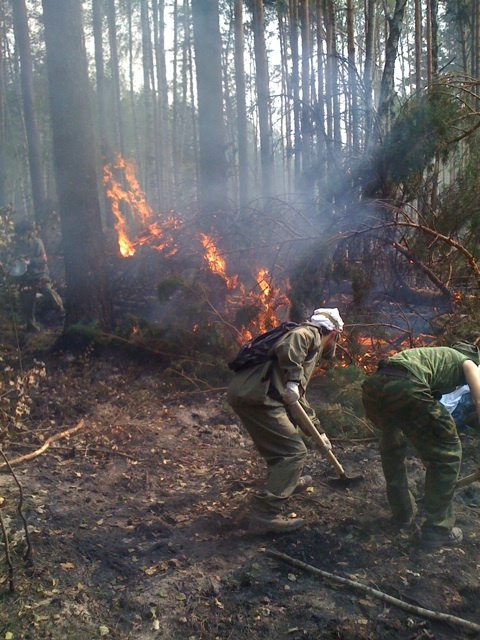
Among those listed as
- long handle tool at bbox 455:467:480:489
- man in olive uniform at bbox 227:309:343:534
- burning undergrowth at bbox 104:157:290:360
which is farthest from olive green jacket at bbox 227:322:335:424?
burning undergrowth at bbox 104:157:290:360

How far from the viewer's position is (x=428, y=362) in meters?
3.75

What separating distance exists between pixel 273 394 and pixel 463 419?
2652 mm

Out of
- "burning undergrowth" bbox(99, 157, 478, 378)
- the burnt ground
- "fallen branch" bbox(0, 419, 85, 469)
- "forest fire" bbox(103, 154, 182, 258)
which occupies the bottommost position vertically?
the burnt ground

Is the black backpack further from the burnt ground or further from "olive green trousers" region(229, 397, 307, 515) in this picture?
the burnt ground

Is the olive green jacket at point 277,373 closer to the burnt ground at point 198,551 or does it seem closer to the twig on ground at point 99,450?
the burnt ground at point 198,551

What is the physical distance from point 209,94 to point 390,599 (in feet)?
33.3

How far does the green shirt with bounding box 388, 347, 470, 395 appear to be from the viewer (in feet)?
12.2

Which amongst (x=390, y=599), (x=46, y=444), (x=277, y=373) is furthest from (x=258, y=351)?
(x=46, y=444)

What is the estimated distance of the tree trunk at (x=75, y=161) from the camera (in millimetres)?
8445

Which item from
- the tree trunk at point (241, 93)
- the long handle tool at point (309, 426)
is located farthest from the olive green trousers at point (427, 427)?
the tree trunk at point (241, 93)

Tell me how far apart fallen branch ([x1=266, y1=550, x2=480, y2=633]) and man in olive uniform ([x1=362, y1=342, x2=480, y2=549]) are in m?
0.71

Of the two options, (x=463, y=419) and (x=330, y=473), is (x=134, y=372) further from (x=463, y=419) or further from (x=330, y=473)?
(x=463, y=419)

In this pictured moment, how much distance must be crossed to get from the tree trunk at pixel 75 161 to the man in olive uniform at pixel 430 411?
5865 mm

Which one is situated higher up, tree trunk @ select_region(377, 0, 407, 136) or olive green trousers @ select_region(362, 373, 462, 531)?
tree trunk @ select_region(377, 0, 407, 136)
